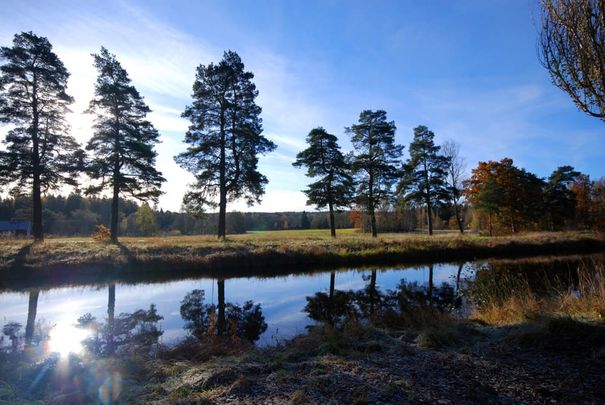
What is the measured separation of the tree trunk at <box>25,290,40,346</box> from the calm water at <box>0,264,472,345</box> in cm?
8

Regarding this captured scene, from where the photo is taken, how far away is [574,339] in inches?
174

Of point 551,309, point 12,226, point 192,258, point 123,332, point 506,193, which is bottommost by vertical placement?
point 123,332

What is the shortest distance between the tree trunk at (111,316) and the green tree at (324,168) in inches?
781

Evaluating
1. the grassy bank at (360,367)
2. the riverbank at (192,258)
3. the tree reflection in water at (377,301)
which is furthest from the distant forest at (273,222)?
the grassy bank at (360,367)

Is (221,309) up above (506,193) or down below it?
below

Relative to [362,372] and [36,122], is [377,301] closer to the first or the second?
[362,372]

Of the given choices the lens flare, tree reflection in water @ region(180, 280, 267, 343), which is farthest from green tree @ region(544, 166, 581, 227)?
the lens flare

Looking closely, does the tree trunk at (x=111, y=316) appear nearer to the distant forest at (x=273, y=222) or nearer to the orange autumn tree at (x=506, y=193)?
the distant forest at (x=273, y=222)

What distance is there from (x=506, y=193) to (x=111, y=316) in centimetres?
3725

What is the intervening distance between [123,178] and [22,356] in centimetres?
1694

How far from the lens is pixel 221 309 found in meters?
9.47

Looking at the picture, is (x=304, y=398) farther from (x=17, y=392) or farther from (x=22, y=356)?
(x=22, y=356)

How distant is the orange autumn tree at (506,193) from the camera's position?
3331 centimetres

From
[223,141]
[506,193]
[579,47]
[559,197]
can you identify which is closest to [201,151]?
[223,141]
